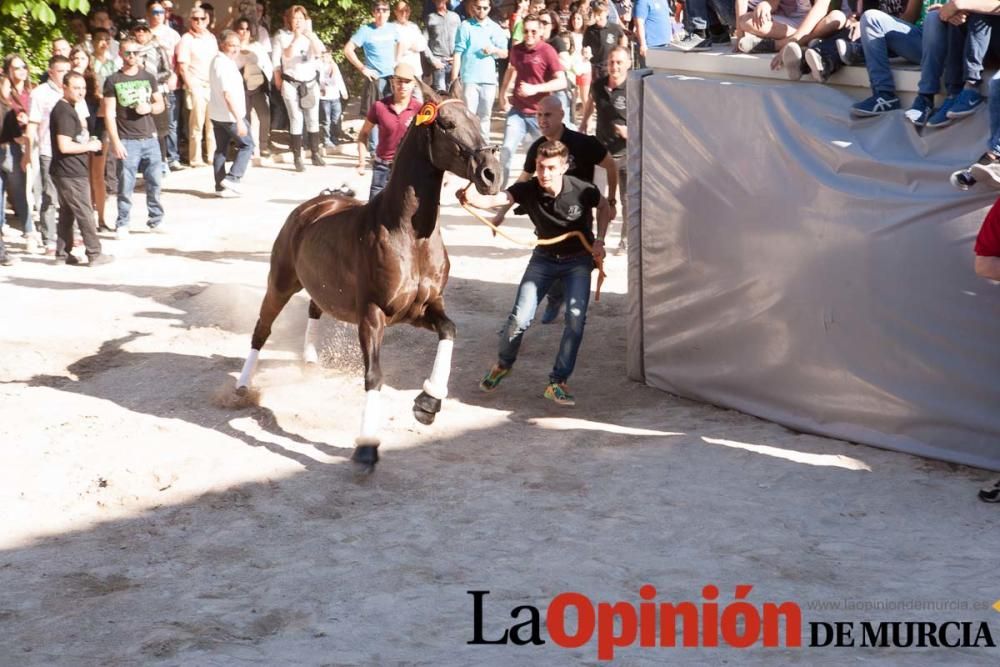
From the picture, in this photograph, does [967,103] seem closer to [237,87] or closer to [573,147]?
[573,147]

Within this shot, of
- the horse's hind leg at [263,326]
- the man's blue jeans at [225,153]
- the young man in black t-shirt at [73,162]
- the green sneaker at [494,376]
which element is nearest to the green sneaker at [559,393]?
the green sneaker at [494,376]

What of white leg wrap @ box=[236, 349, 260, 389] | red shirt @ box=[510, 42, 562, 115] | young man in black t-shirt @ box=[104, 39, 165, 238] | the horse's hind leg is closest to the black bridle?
the horse's hind leg

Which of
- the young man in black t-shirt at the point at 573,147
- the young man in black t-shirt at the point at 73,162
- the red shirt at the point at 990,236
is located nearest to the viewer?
the red shirt at the point at 990,236

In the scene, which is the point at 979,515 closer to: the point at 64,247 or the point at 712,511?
the point at 712,511

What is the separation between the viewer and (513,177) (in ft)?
53.1

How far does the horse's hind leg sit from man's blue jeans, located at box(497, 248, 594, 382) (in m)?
1.44

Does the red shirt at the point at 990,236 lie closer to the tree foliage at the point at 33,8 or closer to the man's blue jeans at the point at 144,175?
the man's blue jeans at the point at 144,175

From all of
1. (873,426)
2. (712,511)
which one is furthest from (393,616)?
(873,426)

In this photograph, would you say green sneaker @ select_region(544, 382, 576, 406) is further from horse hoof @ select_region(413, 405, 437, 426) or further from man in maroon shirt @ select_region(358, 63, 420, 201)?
man in maroon shirt @ select_region(358, 63, 420, 201)

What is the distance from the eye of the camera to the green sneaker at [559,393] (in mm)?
8469

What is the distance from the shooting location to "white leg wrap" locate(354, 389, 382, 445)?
7.35 meters

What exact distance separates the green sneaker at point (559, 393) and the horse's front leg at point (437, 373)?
3.00 feet

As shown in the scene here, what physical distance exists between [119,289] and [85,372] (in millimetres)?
2333

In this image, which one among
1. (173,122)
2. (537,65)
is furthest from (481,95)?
(173,122)
